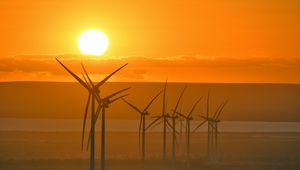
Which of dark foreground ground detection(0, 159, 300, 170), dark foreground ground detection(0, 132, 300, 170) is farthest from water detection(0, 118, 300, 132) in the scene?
dark foreground ground detection(0, 159, 300, 170)

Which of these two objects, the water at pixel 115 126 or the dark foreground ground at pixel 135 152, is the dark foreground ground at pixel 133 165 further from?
the water at pixel 115 126

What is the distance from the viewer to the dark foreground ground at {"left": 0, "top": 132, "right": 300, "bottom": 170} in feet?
238

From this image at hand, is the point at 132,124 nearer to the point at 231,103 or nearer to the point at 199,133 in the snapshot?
the point at 199,133

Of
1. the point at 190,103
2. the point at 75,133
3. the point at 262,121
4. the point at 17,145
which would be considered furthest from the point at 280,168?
the point at 190,103

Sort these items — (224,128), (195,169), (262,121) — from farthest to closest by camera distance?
1. (262,121)
2. (224,128)
3. (195,169)

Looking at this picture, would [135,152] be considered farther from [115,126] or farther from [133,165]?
[115,126]

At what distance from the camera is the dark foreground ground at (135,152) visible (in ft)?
238

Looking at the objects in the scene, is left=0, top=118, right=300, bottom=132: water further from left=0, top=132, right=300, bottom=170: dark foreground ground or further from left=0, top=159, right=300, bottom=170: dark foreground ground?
left=0, top=159, right=300, bottom=170: dark foreground ground

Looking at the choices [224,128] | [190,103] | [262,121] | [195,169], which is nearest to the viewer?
[195,169]

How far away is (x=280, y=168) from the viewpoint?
6969cm

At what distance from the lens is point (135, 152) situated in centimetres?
8662

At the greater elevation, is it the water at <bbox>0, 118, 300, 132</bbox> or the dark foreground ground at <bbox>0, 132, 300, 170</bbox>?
the water at <bbox>0, 118, 300, 132</bbox>

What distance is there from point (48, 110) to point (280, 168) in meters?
103

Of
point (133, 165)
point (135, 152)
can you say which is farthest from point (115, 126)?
point (133, 165)
